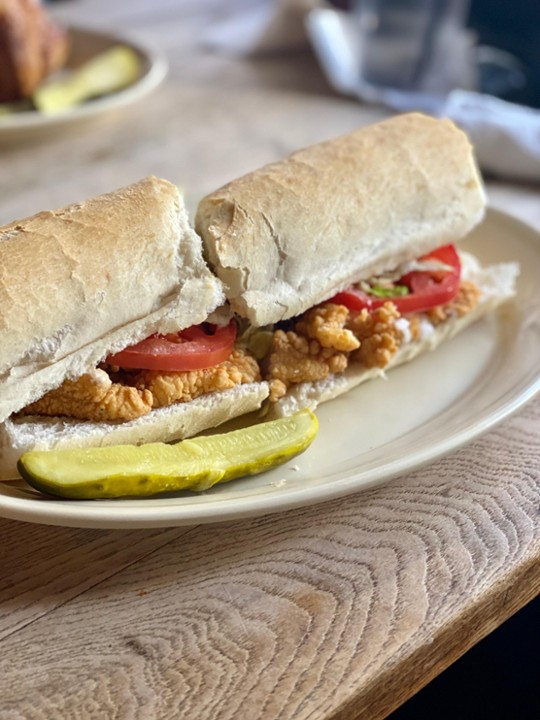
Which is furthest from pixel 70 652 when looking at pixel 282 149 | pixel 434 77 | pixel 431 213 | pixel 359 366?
pixel 434 77

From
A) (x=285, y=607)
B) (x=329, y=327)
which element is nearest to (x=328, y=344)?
(x=329, y=327)

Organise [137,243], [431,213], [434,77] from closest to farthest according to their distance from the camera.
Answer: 1. [137,243]
2. [431,213]
3. [434,77]

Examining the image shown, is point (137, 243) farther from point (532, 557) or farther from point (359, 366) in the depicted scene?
point (532, 557)

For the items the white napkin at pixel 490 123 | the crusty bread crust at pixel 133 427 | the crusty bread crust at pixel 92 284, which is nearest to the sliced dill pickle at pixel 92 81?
the white napkin at pixel 490 123

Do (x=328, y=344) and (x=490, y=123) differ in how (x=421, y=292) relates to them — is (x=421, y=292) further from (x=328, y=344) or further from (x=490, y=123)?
(x=490, y=123)

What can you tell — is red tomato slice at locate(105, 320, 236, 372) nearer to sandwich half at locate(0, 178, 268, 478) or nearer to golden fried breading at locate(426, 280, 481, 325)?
sandwich half at locate(0, 178, 268, 478)

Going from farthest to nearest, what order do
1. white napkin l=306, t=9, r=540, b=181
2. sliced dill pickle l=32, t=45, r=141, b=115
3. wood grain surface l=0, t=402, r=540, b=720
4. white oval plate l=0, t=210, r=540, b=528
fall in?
sliced dill pickle l=32, t=45, r=141, b=115
white napkin l=306, t=9, r=540, b=181
white oval plate l=0, t=210, r=540, b=528
wood grain surface l=0, t=402, r=540, b=720

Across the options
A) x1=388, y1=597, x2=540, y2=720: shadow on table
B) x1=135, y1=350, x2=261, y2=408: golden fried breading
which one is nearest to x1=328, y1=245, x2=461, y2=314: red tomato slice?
x1=135, y1=350, x2=261, y2=408: golden fried breading

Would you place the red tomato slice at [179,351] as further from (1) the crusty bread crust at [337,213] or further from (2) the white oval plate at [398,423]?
(2) the white oval plate at [398,423]
